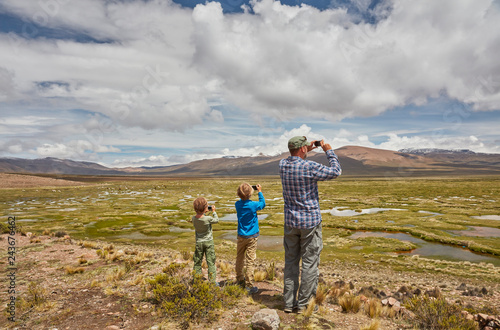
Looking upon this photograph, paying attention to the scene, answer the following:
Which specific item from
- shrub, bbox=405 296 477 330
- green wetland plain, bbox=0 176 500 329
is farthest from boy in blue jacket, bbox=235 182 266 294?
shrub, bbox=405 296 477 330

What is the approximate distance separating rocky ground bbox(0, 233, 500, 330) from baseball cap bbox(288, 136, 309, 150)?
3.60 meters

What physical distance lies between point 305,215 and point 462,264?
54.2ft

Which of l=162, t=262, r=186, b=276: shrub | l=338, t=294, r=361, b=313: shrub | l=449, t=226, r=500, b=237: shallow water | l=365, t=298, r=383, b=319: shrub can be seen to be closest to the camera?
l=365, t=298, r=383, b=319: shrub

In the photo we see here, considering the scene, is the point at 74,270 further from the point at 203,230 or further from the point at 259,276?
the point at 259,276

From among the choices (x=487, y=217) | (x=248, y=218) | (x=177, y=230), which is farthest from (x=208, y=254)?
(x=487, y=217)

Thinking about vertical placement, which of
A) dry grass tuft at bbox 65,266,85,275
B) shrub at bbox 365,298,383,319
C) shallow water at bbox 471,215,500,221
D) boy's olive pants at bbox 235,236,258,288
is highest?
boy's olive pants at bbox 235,236,258,288

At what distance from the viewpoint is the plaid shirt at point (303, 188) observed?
5.25m

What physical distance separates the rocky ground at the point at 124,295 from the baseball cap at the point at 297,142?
11.8 feet

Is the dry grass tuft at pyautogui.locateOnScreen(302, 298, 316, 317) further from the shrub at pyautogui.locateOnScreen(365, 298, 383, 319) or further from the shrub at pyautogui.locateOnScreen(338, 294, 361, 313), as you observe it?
the shrub at pyautogui.locateOnScreen(365, 298, 383, 319)

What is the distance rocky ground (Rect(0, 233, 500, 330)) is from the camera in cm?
558

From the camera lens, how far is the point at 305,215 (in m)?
5.27

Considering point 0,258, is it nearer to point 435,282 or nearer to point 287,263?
point 287,263

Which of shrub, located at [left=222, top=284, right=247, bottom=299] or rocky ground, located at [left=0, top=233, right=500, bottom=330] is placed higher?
shrub, located at [left=222, top=284, right=247, bottom=299]

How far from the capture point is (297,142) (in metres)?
5.46
